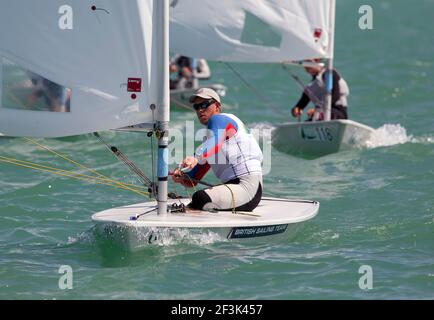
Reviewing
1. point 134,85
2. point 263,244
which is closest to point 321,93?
point 263,244

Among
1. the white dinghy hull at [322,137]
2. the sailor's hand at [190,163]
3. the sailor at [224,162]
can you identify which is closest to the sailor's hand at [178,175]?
the sailor at [224,162]

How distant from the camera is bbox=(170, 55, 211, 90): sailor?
17.0 m

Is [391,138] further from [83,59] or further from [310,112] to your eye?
[83,59]

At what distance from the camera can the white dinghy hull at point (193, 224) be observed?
23.9ft

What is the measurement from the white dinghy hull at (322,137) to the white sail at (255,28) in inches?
34.3

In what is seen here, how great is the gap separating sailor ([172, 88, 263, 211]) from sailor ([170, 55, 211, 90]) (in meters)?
8.92

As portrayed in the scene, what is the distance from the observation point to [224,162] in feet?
26.2

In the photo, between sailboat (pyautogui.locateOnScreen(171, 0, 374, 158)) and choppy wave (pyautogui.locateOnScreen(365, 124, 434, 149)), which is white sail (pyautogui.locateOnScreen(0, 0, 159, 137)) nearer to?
sailboat (pyautogui.locateOnScreen(171, 0, 374, 158))

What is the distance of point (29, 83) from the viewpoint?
7.45 meters

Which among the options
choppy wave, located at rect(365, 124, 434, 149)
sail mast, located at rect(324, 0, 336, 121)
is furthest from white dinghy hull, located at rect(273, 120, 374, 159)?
sail mast, located at rect(324, 0, 336, 121)

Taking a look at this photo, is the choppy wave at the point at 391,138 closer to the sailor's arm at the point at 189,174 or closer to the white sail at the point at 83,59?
the sailor's arm at the point at 189,174
